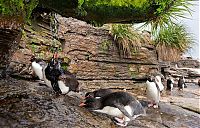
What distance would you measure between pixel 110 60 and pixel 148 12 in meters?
6.94

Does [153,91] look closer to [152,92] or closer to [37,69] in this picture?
[152,92]

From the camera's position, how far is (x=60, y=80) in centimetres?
567

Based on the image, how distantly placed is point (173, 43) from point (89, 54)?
4262 mm

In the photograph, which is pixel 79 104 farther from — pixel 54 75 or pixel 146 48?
pixel 146 48

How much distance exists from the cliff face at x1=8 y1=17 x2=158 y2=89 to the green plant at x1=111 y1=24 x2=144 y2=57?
188 mm

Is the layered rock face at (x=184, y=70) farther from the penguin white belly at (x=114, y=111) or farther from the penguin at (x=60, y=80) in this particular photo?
the penguin white belly at (x=114, y=111)

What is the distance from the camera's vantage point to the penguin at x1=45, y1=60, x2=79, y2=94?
5.68 meters

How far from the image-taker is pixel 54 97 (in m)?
5.24

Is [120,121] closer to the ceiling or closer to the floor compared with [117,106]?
closer to the floor

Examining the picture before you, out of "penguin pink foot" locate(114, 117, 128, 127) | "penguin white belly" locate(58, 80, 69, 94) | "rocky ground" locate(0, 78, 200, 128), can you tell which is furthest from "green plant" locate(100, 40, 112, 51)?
"penguin pink foot" locate(114, 117, 128, 127)

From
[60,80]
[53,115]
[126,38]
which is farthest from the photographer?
[126,38]

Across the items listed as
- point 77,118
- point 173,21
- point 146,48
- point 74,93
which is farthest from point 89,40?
point 77,118

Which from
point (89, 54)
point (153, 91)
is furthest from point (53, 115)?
point (89, 54)

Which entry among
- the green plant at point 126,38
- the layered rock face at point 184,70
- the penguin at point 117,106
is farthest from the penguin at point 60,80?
the layered rock face at point 184,70
